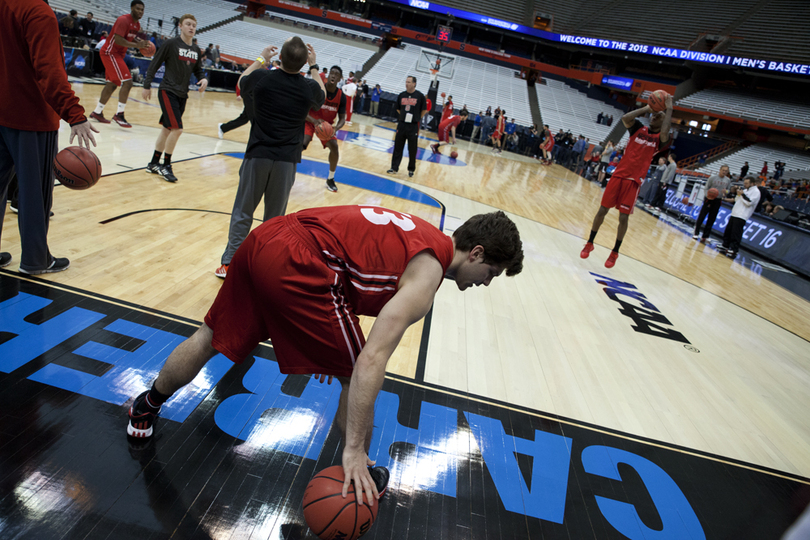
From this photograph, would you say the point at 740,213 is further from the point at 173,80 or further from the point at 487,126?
the point at 487,126

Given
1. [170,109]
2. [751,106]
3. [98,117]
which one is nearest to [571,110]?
[751,106]

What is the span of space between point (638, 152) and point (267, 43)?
1238 inches

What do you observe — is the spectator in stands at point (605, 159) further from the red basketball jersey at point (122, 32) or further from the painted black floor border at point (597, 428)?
the painted black floor border at point (597, 428)

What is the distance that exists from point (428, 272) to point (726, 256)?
1081 centimetres

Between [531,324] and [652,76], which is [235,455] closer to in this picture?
[531,324]

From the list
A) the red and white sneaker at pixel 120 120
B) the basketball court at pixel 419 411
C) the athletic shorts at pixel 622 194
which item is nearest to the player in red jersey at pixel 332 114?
the basketball court at pixel 419 411

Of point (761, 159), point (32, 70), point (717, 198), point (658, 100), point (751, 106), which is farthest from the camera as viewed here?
point (751, 106)

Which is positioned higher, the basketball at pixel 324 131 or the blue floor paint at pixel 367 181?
the basketball at pixel 324 131

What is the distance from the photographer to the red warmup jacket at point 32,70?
2840 mm

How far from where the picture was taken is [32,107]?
3080 millimetres

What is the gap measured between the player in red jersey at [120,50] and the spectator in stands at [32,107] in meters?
5.79

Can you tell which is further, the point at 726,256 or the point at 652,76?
the point at 652,76

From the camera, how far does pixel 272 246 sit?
6.31ft

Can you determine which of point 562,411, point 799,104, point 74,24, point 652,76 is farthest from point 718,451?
point 652,76
